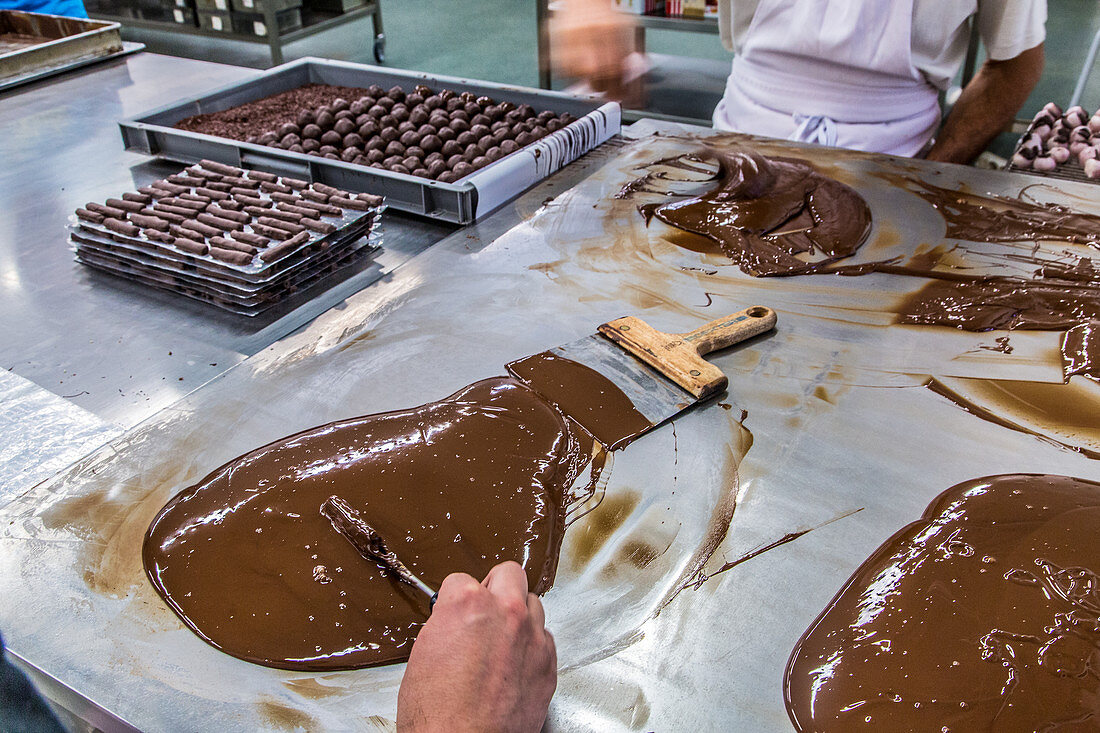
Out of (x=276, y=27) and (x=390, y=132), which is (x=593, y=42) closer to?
(x=276, y=27)

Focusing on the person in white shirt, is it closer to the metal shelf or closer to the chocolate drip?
the chocolate drip

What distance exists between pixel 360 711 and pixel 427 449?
40 cm

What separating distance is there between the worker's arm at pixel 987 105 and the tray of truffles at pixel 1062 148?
128 mm

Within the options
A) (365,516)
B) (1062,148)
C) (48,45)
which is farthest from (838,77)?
(48,45)

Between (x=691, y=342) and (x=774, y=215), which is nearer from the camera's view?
(x=691, y=342)

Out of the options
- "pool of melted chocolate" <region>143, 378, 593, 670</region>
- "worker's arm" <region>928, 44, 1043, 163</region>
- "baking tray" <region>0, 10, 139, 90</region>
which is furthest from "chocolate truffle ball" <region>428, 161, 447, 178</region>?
"baking tray" <region>0, 10, 139, 90</region>

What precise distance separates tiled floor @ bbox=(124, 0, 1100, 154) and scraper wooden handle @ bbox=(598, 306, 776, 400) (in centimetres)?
363

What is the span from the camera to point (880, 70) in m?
2.29

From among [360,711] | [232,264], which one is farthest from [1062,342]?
[232,264]

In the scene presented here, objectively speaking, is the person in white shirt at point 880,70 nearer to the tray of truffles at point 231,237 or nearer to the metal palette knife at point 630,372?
the metal palette knife at point 630,372

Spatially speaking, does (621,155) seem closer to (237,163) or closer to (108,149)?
(237,163)

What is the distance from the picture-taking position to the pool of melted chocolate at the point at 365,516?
34.9 inches

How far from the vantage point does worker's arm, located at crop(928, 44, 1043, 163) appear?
2.38 metres

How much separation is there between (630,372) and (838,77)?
63.7 inches
